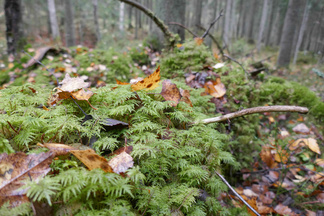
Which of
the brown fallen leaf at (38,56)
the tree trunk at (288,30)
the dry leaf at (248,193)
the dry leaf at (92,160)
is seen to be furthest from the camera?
the tree trunk at (288,30)

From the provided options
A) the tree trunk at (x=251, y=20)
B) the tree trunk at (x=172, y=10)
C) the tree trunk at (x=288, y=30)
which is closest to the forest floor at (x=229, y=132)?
the tree trunk at (x=172, y=10)

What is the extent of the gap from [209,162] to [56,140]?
900 mm

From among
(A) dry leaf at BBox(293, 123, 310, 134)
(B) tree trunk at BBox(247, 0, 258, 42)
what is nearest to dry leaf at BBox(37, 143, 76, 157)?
(A) dry leaf at BBox(293, 123, 310, 134)

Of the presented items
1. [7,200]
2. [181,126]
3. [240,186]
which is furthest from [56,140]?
[240,186]

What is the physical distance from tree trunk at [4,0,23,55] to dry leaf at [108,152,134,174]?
512cm

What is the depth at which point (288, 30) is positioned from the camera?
9211mm

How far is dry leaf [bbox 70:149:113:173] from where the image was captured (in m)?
0.75

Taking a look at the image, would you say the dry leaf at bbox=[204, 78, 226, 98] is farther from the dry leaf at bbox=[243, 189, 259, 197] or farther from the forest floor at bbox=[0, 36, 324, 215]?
the dry leaf at bbox=[243, 189, 259, 197]

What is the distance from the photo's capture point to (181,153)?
1003 millimetres

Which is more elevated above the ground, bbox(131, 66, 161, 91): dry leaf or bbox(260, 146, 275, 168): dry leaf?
bbox(131, 66, 161, 91): dry leaf

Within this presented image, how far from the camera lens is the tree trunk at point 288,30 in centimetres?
867

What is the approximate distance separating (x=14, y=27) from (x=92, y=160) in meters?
5.63

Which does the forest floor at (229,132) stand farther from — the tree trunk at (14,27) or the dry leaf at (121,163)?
the tree trunk at (14,27)

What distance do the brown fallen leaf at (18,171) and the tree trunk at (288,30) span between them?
11.7 m
